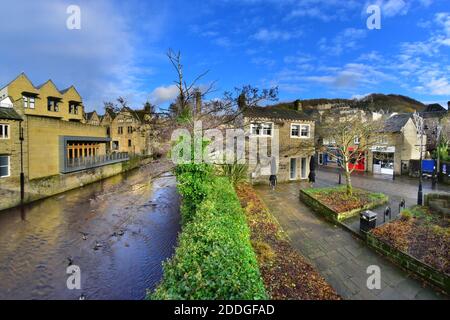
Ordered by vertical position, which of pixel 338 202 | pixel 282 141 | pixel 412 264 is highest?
pixel 282 141

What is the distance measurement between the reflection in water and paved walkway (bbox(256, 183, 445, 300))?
5761mm

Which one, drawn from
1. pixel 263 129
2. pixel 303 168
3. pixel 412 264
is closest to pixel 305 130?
pixel 303 168

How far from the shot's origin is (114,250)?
10.8 metres

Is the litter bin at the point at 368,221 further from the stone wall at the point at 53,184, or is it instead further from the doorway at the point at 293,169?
the stone wall at the point at 53,184

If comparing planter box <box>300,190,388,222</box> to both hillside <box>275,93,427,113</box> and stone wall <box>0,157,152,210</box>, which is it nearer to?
hillside <box>275,93,427,113</box>

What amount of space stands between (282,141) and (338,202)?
970 centimetres

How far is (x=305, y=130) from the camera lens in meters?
23.2

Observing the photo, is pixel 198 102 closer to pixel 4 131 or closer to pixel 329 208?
pixel 329 208

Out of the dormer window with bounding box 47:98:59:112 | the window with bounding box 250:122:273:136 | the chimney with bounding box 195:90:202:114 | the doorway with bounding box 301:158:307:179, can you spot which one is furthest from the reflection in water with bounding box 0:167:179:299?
the dormer window with bounding box 47:98:59:112

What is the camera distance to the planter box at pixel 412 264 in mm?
6602
